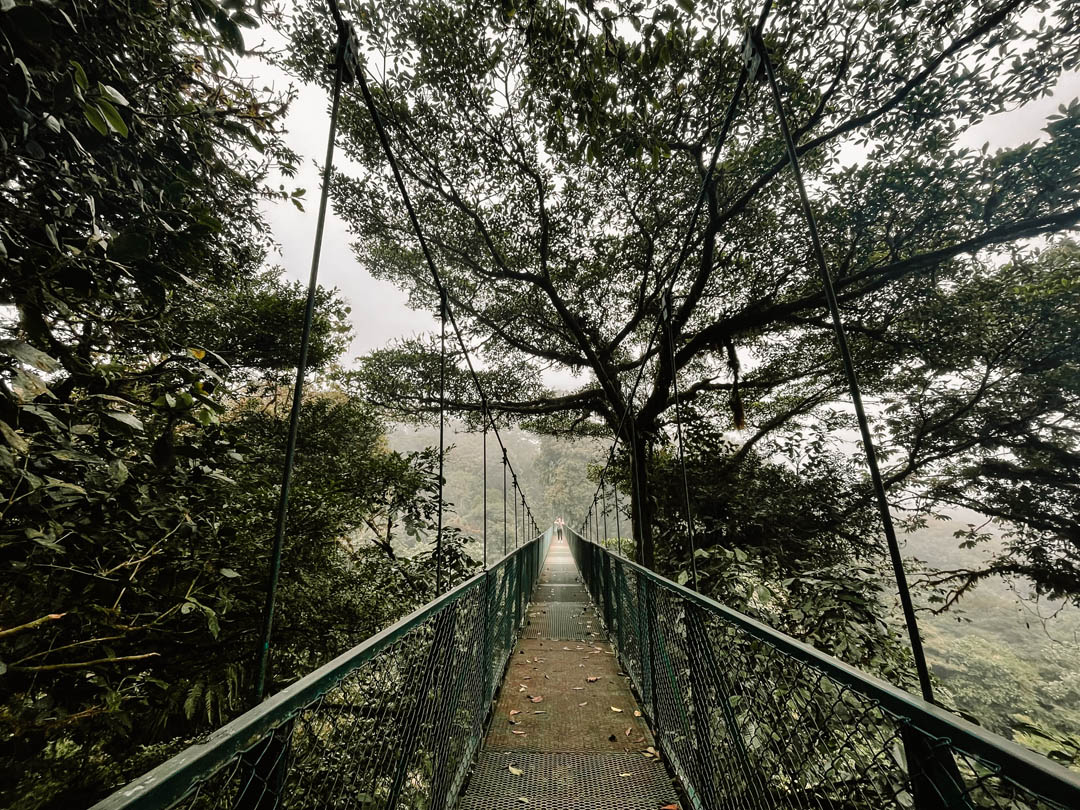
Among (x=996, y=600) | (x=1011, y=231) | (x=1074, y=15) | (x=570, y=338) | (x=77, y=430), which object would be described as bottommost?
(x=996, y=600)

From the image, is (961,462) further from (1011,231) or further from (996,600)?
(996,600)

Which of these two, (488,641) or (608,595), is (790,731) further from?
(608,595)

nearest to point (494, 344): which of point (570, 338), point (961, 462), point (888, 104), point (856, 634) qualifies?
point (570, 338)

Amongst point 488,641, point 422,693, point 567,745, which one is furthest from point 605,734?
point 422,693


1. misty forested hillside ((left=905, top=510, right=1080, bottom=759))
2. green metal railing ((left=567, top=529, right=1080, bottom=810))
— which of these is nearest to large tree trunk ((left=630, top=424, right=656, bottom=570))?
green metal railing ((left=567, top=529, right=1080, bottom=810))

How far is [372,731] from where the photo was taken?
1330 mm

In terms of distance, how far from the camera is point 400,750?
1.39 m

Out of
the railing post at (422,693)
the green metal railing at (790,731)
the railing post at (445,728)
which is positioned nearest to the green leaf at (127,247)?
the railing post at (422,693)

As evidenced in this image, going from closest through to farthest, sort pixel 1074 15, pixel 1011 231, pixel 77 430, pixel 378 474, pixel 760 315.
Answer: pixel 77 430 < pixel 1074 15 < pixel 1011 231 < pixel 378 474 < pixel 760 315

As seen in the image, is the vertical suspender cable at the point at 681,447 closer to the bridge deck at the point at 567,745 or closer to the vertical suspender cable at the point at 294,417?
the bridge deck at the point at 567,745

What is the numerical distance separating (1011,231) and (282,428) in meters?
6.96

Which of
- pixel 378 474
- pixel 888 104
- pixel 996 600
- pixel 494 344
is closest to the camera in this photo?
pixel 888 104

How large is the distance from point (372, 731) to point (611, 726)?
1.73m

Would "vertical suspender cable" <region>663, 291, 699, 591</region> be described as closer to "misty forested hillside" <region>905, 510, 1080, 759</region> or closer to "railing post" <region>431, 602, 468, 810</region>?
"railing post" <region>431, 602, 468, 810</region>
